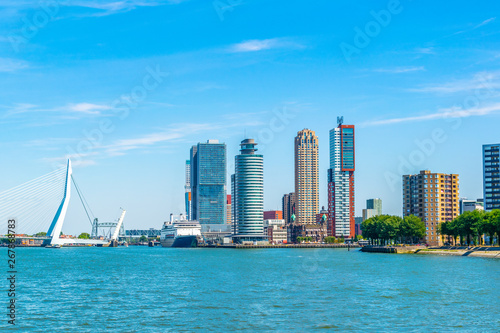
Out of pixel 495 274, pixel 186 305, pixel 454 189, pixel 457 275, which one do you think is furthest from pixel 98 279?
pixel 454 189

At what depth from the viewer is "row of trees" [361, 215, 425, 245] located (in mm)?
158875

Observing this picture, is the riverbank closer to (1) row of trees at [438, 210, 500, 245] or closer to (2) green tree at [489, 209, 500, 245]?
(1) row of trees at [438, 210, 500, 245]

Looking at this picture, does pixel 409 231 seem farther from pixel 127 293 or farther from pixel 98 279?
pixel 127 293

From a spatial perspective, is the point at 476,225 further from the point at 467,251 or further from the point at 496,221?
the point at 496,221

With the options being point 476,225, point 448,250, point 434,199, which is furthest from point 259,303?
point 434,199

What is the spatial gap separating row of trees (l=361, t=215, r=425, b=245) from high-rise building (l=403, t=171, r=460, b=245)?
5.27m

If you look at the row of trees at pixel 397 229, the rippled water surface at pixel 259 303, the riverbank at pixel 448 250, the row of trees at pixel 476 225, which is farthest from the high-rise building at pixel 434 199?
the rippled water surface at pixel 259 303

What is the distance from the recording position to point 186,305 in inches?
1775

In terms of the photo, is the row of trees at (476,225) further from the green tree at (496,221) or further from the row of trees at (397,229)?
the row of trees at (397,229)

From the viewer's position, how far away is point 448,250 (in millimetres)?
133500

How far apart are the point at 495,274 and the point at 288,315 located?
134 ft

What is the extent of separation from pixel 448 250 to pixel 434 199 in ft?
137

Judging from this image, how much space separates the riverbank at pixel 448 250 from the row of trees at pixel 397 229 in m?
5.54

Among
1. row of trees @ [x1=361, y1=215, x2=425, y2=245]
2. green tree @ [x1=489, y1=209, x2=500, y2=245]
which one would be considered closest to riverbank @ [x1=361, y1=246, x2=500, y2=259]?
green tree @ [x1=489, y1=209, x2=500, y2=245]
